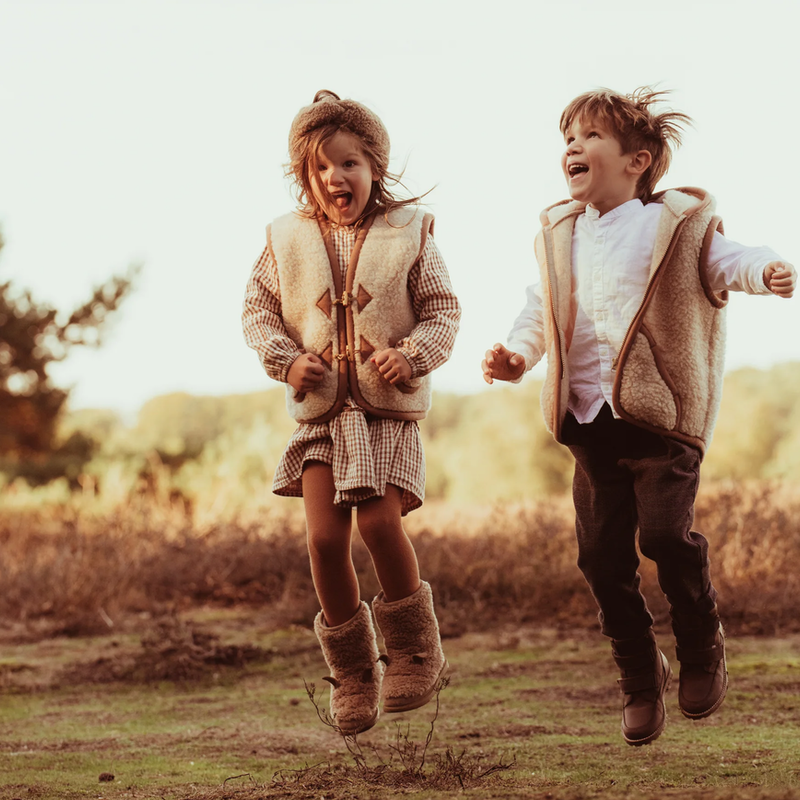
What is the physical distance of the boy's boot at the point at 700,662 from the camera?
3.68 metres

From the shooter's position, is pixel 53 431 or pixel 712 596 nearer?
pixel 712 596

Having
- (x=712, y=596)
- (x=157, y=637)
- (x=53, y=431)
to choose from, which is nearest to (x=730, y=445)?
(x=53, y=431)

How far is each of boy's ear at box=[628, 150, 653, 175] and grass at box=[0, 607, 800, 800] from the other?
2054 mm

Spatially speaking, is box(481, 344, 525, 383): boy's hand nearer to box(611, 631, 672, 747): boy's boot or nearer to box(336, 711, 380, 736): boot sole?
box(611, 631, 672, 747): boy's boot

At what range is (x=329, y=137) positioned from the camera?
12.3 ft

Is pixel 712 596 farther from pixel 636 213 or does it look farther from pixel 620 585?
pixel 636 213

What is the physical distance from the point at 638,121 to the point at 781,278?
79cm

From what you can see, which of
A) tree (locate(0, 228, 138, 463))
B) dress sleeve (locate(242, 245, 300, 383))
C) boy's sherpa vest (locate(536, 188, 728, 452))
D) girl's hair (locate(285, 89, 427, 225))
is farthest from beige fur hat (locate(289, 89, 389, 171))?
tree (locate(0, 228, 138, 463))

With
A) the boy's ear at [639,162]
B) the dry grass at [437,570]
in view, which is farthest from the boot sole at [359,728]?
the dry grass at [437,570]

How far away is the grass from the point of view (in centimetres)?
378

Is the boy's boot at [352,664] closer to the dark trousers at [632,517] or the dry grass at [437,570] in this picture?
the dark trousers at [632,517]

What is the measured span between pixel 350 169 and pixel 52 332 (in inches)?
599

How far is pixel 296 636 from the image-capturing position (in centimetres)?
786

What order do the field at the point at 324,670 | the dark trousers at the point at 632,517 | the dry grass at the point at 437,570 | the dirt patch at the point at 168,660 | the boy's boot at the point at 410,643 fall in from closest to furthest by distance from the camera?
the dark trousers at the point at 632,517
the boy's boot at the point at 410,643
the field at the point at 324,670
the dirt patch at the point at 168,660
the dry grass at the point at 437,570
